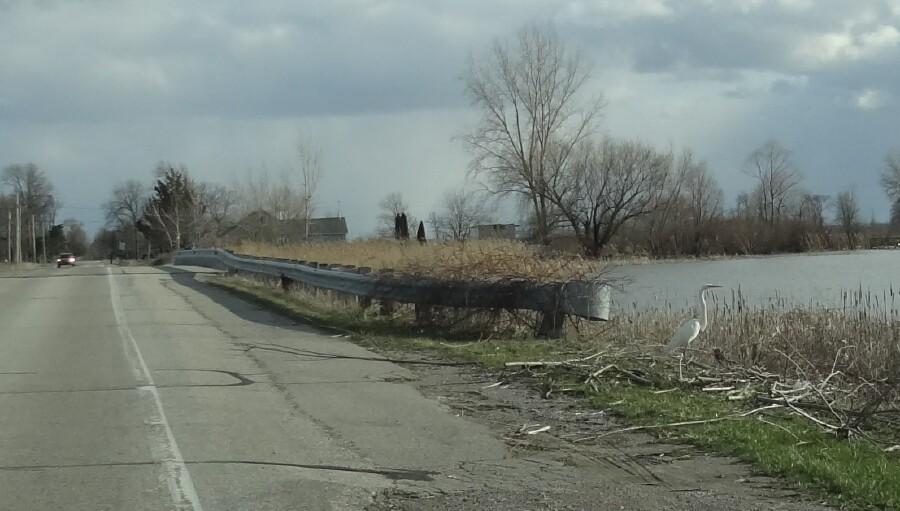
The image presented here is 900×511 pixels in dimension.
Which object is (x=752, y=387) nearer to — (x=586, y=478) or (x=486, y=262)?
(x=586, y=478)

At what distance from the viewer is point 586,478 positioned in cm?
648

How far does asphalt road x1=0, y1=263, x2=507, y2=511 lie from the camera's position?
6.21m

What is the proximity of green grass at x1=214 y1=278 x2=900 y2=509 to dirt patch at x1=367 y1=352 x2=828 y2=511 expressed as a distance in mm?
213

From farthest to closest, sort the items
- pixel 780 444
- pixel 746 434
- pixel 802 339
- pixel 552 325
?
pixel 802 339 → pixel 552 325 → pixel 746 434 → pixel 780 444

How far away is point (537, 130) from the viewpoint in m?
54.3

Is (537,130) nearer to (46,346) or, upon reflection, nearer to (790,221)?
(790,221)

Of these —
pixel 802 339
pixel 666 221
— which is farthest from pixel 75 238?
pixel 802 339

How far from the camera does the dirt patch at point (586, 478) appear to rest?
19.2 feet

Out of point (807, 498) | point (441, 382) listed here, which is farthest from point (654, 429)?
point (441, 382)

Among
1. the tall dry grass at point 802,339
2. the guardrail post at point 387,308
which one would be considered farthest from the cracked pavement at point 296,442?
the tall dry grass at point 802,339

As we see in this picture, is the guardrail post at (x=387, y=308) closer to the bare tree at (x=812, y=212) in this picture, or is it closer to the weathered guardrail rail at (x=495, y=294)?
the weathered guardrail rail at (x=495, y=294)

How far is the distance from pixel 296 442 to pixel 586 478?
2.47m

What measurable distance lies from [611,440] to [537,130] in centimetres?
4763

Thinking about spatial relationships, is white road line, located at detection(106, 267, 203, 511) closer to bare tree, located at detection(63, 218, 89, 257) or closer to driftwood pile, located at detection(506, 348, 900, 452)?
driftwood pile, located at detection(506, 348, 900, 452)
